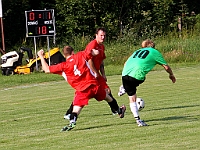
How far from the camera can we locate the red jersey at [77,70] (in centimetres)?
1091

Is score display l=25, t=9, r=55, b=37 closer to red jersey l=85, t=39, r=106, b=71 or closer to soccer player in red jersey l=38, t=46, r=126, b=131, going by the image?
red jersey l=85, t=39, r=106, b=71

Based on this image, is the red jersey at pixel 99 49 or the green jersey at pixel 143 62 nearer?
the green jersey at pixel 143 62

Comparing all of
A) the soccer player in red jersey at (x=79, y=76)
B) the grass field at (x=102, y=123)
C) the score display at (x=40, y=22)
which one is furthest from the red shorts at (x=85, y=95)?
the score display at (x=40, y=22)

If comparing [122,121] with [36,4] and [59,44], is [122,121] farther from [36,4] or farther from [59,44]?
[36,4]

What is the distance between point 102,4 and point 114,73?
54.1ft

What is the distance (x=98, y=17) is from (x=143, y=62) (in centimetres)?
3202

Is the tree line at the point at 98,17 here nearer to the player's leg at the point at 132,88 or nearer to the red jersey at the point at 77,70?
the player's leg at the point at 132,88

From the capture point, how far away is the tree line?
138 ft

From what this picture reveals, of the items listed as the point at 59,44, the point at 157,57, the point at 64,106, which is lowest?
the point at 59,44

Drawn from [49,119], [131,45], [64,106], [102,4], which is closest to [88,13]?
[102,4]

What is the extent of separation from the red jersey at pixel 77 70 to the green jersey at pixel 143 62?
2.39ft

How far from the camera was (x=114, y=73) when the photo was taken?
27172mm

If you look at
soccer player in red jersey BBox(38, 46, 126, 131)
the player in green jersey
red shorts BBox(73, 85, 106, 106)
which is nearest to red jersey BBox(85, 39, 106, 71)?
soccer player in red jersey BBox(38, 46, 126, 131)

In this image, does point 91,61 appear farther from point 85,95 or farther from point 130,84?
point 130,84
